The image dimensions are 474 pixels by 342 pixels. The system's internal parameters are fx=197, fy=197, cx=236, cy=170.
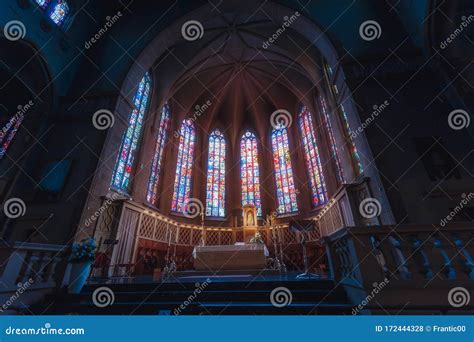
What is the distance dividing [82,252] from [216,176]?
1145cm

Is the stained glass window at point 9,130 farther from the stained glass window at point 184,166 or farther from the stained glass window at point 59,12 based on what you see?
the stained glass window at point 184,166

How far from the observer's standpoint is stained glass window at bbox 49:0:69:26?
25.5ft

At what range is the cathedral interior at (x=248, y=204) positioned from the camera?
2816mm

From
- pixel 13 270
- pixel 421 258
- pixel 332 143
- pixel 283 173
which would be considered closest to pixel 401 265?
pixel 421 258

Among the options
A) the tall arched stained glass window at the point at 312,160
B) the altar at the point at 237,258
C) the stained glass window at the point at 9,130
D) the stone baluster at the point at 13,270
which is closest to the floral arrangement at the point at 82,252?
the stone baluster at the point at 13,270

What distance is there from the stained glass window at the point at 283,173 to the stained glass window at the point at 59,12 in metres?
13.6

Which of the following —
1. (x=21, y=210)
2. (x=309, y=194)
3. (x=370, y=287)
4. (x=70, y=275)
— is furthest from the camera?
(x=309, y=194)

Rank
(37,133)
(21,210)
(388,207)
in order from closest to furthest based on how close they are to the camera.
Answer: (388,207) → (21,210) → (37,133)

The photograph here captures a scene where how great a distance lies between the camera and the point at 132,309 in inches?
121

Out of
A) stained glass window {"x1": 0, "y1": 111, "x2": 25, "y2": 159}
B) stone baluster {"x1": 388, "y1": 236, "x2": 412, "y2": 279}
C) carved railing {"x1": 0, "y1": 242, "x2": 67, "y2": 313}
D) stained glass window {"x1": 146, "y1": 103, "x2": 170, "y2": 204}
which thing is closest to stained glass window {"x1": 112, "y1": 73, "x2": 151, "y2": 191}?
stained glass window {"x1": 146, "y1": 103, "x2": 170, "y2": 204}

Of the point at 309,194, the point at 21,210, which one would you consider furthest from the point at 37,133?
the point at 309,194

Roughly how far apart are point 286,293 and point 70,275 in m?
4.15

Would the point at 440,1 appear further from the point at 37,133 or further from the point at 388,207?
the point at 37,133

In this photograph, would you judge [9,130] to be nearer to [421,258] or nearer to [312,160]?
[421,258]
